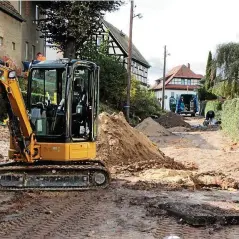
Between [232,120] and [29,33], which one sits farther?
[29,33]

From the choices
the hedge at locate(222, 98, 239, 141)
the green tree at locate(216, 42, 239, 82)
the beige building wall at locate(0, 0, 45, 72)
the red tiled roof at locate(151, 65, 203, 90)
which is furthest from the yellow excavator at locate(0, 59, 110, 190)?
the red tiled roof at locate(151, 65, 203, 90)

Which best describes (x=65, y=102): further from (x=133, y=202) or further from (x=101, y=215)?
(x=101, y=215)

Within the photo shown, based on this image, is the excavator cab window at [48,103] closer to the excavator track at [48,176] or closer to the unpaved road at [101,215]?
the excavator track at [48,176]

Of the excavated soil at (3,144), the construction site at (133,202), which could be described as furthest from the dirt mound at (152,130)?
the construction site at (133,202)

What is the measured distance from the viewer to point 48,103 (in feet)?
33.9

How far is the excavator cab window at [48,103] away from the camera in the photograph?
1009 cm

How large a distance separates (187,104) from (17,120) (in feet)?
161

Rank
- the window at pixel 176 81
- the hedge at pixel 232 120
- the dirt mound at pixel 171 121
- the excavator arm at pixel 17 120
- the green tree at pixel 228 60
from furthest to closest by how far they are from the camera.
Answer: the window at pixel 176 81 → the green tree at pixel 228 60 → the dirt mound at pixel 171 121 → the hedge at pixel 232 120 → the excavator arm at pixel 17 120

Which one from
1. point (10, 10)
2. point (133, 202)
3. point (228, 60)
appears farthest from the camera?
point (228, 60)

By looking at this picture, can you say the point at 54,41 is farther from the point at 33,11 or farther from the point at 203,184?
the point at 203,184

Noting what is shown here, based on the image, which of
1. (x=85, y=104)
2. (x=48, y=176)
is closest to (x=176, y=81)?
(x=85, y=104)

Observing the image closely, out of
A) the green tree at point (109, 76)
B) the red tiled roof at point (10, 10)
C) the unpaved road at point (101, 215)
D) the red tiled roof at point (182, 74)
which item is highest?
the red tiled roof at point (182, 74)

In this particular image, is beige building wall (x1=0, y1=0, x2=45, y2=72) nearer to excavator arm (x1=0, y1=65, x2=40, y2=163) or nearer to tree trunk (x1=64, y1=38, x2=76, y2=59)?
tree trunk (x1=64, y1=38, x2=76, y2=59)

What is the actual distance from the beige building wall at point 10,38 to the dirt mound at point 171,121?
1152cm
